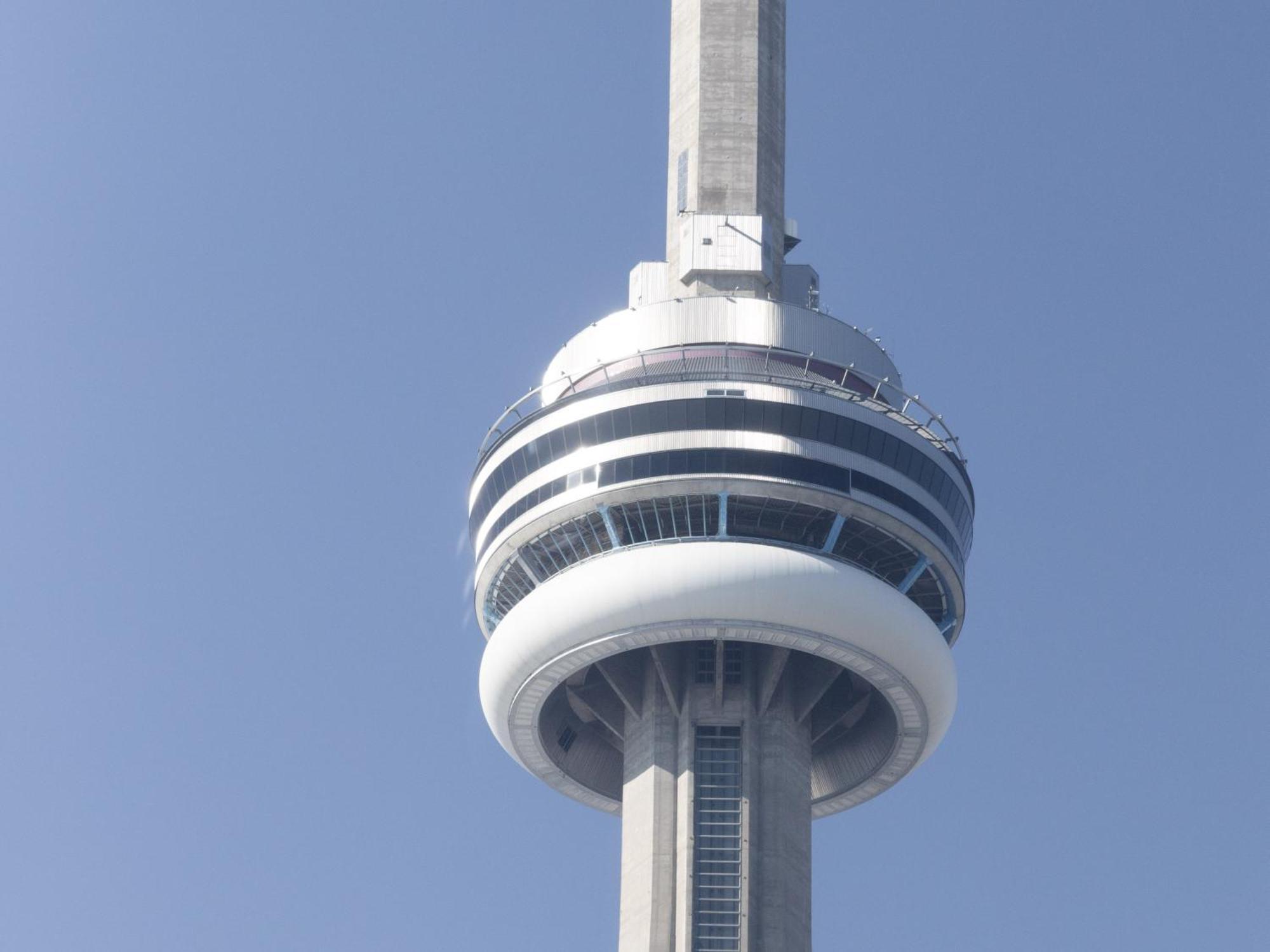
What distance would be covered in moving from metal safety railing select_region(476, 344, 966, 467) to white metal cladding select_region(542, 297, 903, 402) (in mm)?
594

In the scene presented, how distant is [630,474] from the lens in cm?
11531

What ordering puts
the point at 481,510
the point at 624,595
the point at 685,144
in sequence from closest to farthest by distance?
the point at 624,595
the point at 481,510
the point at 685,144

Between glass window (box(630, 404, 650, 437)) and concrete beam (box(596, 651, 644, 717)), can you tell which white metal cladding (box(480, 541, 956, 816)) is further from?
glass window (box(630, 404, 650, 437))

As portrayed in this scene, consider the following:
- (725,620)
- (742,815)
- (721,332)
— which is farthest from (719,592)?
(721,332)

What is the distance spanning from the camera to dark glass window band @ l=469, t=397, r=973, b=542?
115750 mm

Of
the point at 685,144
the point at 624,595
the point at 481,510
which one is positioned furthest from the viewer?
the point at 685,144

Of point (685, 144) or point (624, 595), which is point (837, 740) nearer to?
point (624, 595)

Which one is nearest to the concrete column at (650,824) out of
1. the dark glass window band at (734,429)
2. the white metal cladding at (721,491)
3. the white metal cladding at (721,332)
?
the white metal cladding at (721,491)

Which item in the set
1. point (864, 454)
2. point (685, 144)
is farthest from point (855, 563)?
point (685, 144)

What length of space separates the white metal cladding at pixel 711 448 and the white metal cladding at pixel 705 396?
5.32 ft

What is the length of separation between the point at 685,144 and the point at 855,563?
24885 millimetres

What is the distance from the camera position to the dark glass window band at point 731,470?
376 ft

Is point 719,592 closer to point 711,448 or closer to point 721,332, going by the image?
point 711,448

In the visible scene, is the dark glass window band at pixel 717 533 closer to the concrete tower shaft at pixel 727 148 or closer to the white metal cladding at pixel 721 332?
the white metal cladding at pixel 721 332
